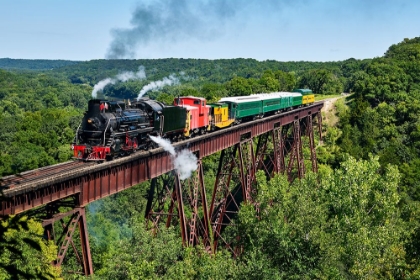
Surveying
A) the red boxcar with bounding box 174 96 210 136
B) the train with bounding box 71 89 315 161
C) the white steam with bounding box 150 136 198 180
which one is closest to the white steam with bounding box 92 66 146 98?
the red boxcar with bounding box 174 96 210 136

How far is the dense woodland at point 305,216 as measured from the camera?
17.1 m

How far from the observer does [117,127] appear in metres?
18.8

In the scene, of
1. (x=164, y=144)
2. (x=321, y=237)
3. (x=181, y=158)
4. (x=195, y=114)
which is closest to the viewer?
(x=321, y=237)

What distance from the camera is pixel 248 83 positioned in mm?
85625

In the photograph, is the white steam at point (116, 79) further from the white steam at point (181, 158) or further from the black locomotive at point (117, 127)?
the white steam at point (181, 158)

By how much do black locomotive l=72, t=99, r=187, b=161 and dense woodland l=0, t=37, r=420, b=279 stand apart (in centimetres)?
331

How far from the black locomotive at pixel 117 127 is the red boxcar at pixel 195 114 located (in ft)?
10.7

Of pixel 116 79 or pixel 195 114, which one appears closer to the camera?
pixel 195 114

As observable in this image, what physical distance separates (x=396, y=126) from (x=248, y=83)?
106 feet

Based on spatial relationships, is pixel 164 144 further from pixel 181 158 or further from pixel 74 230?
pixel 74 230

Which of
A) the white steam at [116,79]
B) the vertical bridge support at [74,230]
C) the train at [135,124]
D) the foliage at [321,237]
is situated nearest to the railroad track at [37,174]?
the train at [135,124]

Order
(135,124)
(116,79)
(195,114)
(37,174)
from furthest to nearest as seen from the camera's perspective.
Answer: (116,79)
(195,114)
(135,124)
(37,174)

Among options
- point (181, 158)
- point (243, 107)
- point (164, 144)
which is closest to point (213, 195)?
point (181, 158)

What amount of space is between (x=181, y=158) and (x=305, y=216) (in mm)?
6862
